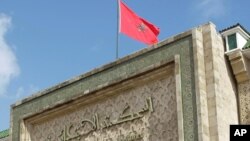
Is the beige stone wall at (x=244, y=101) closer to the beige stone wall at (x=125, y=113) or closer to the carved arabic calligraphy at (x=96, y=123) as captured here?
the beige stone wall at (x=125, y=113)

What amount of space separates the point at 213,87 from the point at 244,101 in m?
0.91

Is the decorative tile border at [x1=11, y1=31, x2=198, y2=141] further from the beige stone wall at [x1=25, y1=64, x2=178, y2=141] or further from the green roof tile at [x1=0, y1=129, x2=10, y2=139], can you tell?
the green roof tile at [x1=0, y1=129, x2=10, y2=139]

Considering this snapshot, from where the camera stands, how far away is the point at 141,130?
9094 millimetres

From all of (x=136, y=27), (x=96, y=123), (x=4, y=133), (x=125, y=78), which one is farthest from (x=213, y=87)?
(x=4, y=133)

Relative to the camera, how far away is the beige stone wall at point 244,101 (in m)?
8.86

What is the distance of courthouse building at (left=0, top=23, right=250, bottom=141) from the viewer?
8.39m

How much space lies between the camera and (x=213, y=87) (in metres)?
8.38

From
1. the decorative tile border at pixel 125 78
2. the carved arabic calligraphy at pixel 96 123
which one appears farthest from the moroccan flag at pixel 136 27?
the carved arabic calligraphy at pixel 96 123

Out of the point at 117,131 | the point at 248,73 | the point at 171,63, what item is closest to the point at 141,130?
the point at 117,131

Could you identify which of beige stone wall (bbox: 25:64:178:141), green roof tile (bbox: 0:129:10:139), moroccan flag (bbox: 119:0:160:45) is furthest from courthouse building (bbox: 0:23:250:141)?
green roof tile (bbox: 0:129:10:139)

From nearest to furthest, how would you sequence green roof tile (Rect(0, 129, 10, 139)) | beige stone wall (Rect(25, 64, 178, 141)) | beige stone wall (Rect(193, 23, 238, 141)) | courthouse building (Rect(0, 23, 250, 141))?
1. beige stone wall (Rect(193, 23, 238, 141))
2. courthouse building (Rect(0, 23, 250, 141))
3. beige stone wall (Rect(25, 64, 178, 141))
4. green roof tile (Rect(0, 129, 10, 139))

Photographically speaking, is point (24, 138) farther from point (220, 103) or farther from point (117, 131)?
point (220, 103)

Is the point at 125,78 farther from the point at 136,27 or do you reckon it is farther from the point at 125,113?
the point at 136,27

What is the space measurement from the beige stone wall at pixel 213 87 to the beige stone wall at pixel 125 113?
56 centimetres
